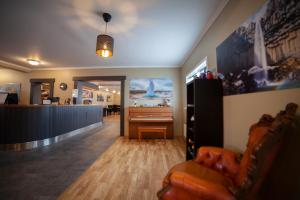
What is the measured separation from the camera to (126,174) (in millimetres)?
2469

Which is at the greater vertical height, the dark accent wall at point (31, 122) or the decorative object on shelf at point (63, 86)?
the decorative object on shelf at point (63, 86)

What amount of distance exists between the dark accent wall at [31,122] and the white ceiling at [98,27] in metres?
1.67

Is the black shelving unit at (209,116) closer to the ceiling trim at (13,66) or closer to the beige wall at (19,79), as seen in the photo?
the ceiling trim at (13,66)

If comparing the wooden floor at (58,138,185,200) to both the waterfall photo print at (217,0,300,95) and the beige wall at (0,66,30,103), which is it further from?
the beige wall at (0,66,30,103)

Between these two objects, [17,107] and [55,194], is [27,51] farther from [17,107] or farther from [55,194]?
[55,194]

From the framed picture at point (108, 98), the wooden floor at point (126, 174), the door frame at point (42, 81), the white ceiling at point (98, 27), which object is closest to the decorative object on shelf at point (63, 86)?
the door frame at point (42, 81)

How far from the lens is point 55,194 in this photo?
6.30ft

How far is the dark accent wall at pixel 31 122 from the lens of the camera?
355 centimetres

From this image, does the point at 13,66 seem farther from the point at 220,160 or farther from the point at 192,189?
the point at 220,160

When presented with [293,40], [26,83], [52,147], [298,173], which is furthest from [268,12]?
[26,83]

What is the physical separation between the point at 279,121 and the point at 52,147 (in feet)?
15.5

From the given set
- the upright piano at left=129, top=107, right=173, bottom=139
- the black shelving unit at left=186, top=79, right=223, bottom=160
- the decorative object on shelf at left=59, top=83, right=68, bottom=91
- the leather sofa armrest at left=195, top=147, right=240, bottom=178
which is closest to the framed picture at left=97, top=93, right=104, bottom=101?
the decorative object on shelf at left=59, top=83, right=68, bottom=91

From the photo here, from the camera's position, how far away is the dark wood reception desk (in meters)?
3.56

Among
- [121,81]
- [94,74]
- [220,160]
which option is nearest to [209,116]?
[220,160]
